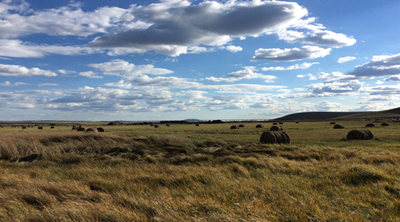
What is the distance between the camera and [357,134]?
26.5 meters

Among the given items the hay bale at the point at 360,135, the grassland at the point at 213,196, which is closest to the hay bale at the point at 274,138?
the hay bale at the point at 360,135

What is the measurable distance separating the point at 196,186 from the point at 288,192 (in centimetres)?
244

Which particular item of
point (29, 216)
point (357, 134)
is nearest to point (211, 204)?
point (29, 216)

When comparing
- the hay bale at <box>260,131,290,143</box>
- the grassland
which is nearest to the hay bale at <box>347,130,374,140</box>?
the hay bale at <box>260,131,290,143</box>

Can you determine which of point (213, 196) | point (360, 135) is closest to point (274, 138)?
point (360, 135)

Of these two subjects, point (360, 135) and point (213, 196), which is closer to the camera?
point (213, 196)

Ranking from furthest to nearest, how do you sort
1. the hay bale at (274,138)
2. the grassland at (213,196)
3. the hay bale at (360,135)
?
the hay bale at (360,135), the hay bale at (274,138), the grassland at (213,196)

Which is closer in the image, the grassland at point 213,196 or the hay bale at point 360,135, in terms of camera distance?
the grassland at point 213,196

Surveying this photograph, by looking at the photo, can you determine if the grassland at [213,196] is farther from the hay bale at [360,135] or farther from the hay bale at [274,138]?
the hay bale at [360,135]

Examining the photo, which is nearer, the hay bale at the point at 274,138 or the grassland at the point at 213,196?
the grassland at the point at 213,196

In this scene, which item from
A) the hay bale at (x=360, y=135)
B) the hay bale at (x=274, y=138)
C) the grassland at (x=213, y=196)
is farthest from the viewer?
the hay bale at (x=360, y=135)

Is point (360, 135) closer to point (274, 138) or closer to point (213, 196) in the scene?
point (274, 138)

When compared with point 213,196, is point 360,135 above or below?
below

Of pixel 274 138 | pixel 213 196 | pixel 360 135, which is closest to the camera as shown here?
pixel 213 196
